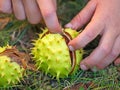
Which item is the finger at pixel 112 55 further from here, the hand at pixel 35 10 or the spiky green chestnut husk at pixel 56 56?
the hand at pixel 35 10

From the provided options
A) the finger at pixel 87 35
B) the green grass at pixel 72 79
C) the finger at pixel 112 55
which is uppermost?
the finger at pixel 87 35

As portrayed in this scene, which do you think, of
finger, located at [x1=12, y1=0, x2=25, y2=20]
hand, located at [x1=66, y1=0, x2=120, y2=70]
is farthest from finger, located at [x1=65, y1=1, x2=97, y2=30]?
finger, located at [x1=12, y1=0, x2=25, y2=20]

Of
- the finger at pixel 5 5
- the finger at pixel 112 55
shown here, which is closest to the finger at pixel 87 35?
the finger at pixel 112 55

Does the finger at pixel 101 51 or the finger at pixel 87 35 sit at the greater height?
the finger at pixel 87 35

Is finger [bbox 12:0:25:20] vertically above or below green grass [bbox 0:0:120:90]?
above

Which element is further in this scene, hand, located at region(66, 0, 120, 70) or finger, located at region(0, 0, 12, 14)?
finger, located at region(0, 0, 12, 14)

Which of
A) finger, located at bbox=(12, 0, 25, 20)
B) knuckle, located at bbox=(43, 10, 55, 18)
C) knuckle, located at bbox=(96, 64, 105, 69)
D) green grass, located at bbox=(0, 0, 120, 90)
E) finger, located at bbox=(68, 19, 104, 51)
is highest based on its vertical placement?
finger, located at bbox=(12, 0, 25, 20)

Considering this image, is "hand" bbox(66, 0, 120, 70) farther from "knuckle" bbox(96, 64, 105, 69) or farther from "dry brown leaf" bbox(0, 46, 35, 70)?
"dry brown leaf" bbox(0, 46, 35, 70)
